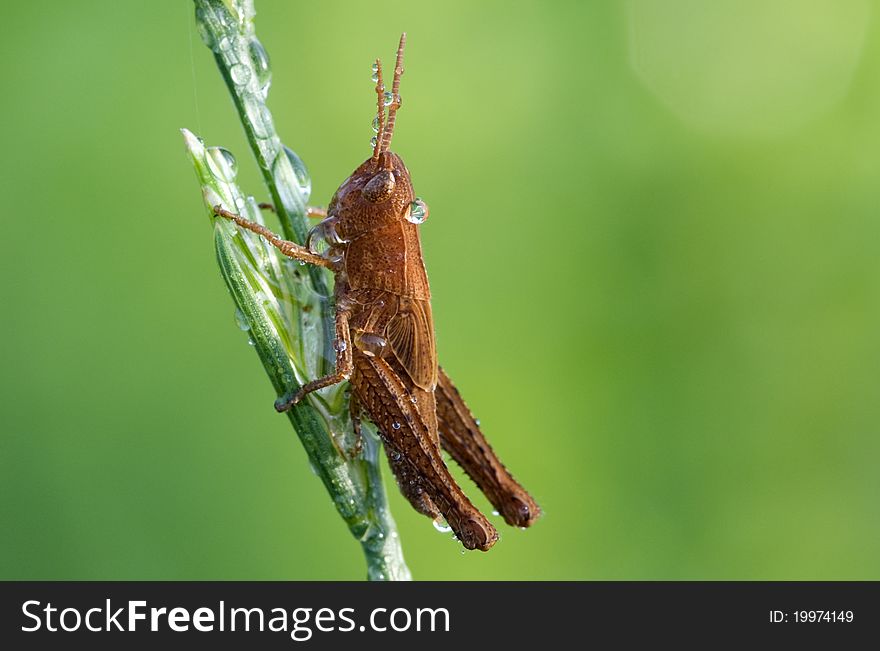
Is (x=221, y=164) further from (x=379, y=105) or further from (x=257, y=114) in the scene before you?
(x=379, y=105)

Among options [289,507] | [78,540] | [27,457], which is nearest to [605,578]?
[289,507]

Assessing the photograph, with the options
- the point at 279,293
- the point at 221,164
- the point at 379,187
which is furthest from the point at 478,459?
the point at 221,164

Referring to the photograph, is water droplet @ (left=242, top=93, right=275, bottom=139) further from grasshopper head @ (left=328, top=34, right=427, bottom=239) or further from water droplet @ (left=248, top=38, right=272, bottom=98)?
grasshopper head @ (left=328, top=34, right=427, bottom=239)

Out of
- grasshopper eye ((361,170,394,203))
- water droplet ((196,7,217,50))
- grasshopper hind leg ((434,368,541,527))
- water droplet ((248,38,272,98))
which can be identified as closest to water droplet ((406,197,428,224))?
grasshopper eye ((361,170,394,203))

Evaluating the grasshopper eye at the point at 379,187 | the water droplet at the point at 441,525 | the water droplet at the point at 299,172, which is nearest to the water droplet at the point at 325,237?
the grasshopper eye at the point at 379,187

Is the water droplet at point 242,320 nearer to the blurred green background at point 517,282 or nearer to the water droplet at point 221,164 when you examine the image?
the water droplet at point 221,164

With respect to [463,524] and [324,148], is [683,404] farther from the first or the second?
[324,148]
